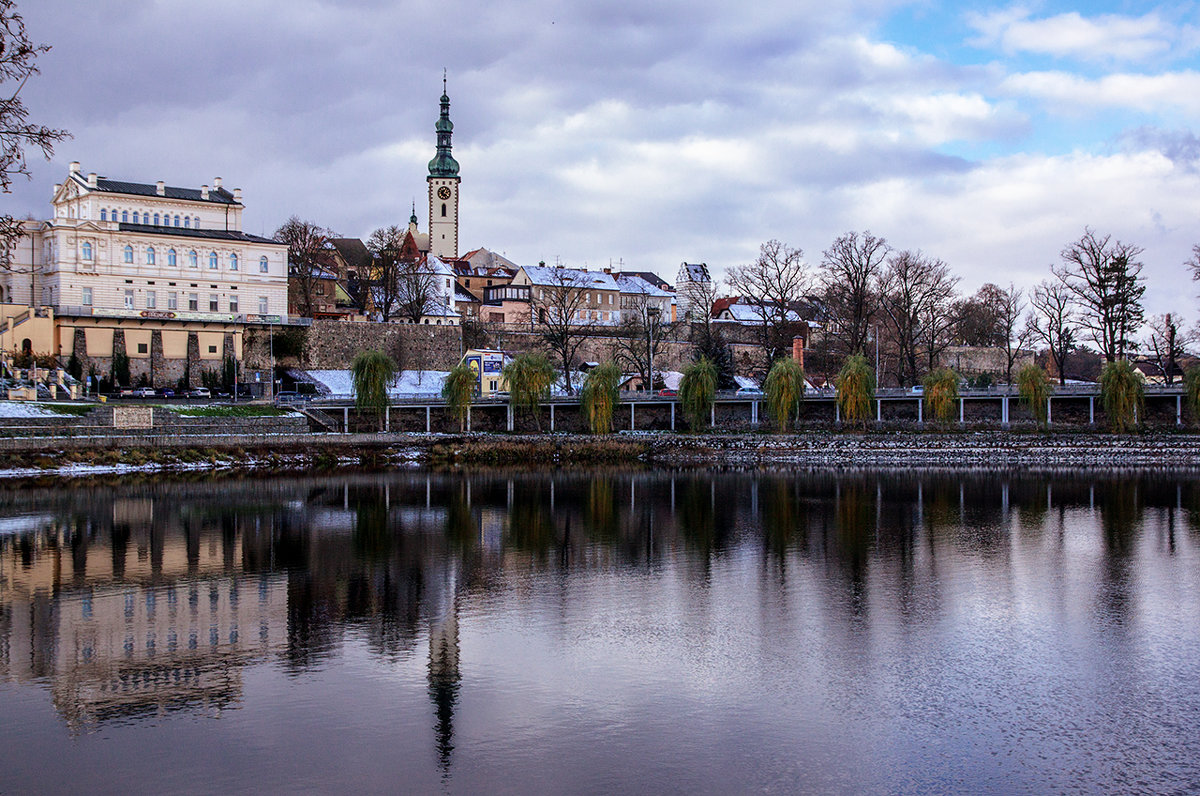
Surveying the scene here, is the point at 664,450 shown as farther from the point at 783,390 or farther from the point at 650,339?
the point at 650,339

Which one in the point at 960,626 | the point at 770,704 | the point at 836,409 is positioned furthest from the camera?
the point at 836,409

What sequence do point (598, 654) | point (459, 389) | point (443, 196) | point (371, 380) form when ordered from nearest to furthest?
point (598, 654) → point (371, 380) → point (459, 389) → point (443, 196)

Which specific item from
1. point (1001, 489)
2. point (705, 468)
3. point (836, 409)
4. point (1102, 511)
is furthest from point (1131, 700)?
point (836, 409)

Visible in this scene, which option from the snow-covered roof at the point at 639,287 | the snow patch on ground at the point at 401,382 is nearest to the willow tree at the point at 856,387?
the snow patch on ground at the point at 401,382

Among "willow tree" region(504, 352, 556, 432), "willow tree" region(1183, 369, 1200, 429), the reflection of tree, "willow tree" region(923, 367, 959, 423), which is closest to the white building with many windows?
"willow tree" region(504, 352, 556, 432)

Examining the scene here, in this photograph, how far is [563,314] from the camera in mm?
68125

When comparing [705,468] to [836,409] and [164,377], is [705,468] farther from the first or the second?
[164,377]

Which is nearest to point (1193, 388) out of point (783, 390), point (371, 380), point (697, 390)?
point (783, 390)

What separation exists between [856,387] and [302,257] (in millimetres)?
38432

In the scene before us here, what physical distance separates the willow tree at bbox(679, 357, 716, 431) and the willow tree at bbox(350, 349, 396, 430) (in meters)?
14.2

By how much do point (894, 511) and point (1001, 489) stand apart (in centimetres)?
754

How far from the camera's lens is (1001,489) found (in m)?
33.7

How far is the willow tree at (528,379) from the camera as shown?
48.8 meters

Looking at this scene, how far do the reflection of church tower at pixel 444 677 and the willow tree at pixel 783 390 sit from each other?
109 ft
